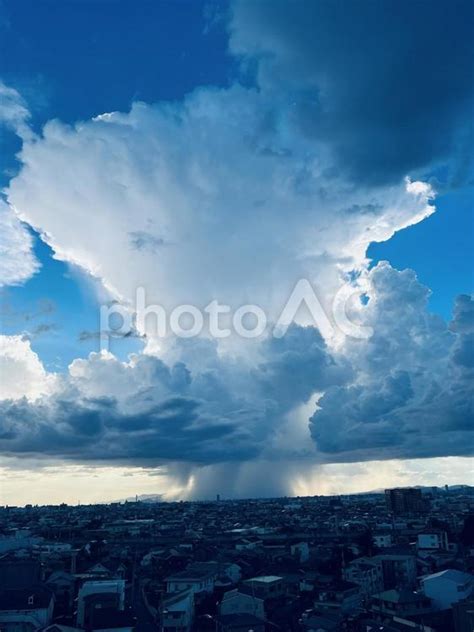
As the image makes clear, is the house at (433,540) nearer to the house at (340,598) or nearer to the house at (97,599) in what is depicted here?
the house at (340,598)

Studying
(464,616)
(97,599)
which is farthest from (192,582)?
(464,616)

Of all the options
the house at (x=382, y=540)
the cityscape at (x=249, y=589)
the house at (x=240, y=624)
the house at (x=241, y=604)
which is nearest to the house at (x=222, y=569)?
the cityscape at (x=249, y=589)

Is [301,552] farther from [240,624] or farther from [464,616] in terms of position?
[464,616]

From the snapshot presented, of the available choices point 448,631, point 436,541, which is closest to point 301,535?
point 436,541

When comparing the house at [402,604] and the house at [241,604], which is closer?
the house at [402,604]

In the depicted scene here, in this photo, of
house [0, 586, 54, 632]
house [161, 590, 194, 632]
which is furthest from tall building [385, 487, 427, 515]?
house [0, 586, 54, 632]
